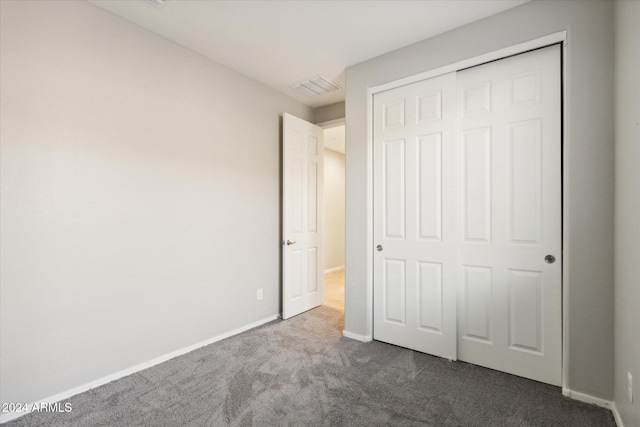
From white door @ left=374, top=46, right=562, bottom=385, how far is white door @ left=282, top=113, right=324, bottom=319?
1.08m

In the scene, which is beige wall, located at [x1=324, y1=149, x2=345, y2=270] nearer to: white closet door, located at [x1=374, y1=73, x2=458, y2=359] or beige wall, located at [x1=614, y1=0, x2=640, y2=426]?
white closet door, located at [x1=374, y1=73, x2=458, y2=359]

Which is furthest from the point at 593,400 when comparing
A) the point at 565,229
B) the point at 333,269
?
the point at 333,269

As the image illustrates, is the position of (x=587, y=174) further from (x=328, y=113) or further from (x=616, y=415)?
(x=328, y=113)

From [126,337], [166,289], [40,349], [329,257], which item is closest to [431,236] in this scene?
[166,289]

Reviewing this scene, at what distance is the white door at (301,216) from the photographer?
3.48 metres

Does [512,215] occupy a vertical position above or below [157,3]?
below

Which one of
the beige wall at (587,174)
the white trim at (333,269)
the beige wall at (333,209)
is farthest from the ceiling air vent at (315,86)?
the white trim at (333,269)

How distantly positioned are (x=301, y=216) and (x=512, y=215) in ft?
7.11

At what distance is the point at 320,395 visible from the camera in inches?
78.7

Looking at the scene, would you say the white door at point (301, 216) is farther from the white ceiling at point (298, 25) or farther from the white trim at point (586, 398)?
the white trim at point (586, 398)

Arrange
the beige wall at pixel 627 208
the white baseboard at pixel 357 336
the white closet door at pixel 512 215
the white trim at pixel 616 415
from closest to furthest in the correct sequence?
the beige wall at pixel 627 208
the white trim at pixel 616 415
the white closet door at pixel 512 215
the white baseboard at pixel 357 336

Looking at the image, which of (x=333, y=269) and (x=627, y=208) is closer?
(x=627, y=208)

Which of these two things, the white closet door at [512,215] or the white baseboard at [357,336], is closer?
the white closet door at [512,215]

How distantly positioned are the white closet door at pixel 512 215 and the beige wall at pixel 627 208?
324 mm
